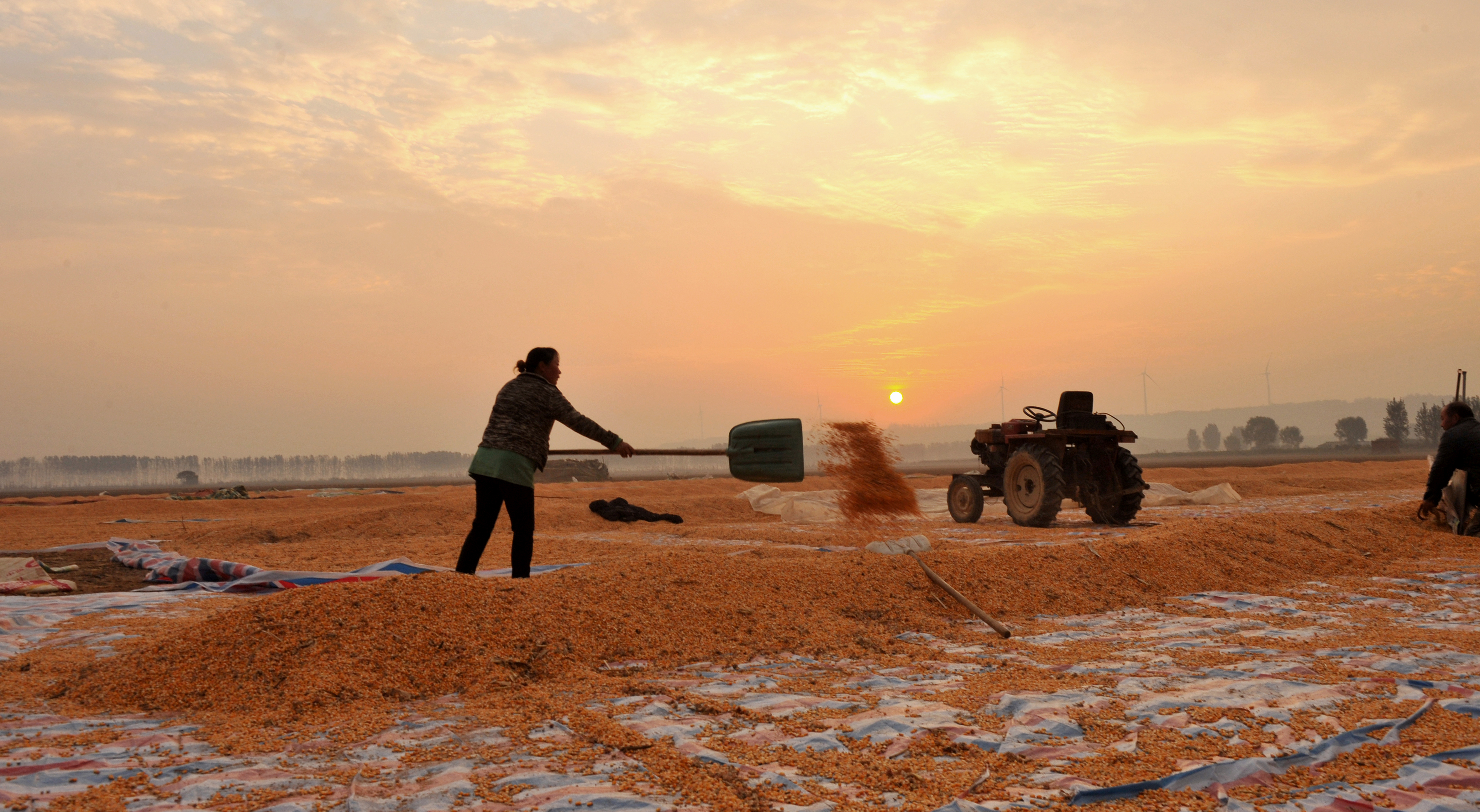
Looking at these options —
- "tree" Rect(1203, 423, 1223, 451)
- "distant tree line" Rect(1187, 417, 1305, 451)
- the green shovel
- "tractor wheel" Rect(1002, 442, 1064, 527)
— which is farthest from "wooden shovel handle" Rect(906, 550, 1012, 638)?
"tree" Rect(1203, 423, 1223, 451)

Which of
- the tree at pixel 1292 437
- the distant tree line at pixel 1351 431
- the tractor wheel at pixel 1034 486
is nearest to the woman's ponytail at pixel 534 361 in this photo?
the tractor wheel at pixel 1034 486

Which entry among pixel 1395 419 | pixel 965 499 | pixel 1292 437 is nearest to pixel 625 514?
pixel 965 499

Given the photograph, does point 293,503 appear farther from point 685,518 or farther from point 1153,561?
point 1153,561

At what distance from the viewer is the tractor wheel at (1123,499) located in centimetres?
1046

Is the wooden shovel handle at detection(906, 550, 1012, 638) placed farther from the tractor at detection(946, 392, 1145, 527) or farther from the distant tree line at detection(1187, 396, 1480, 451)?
the distant tree line at detection(1187, 396, 1480, 451)

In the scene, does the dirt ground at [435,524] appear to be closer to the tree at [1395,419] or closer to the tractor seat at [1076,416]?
the tractor seat at [1076,416]

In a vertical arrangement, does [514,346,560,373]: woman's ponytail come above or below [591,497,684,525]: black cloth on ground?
above

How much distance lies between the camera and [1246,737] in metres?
2.70

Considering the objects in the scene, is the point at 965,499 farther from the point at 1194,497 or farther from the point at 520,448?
the point at 520,448

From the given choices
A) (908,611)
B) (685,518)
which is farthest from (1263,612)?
(685,518)

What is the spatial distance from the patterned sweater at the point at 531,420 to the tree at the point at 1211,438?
157m

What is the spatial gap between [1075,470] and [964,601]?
6.32 metres

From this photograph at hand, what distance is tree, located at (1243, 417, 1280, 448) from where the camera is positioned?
113 m

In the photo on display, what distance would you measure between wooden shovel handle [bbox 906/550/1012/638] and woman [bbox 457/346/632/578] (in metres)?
2.13
